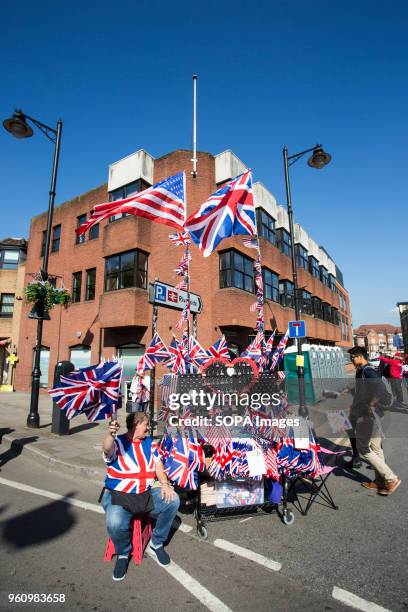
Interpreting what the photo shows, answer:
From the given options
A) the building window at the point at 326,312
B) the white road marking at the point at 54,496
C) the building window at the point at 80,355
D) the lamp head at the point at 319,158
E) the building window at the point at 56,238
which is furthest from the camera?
the building window at the point at 326,312

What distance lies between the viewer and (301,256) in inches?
1051

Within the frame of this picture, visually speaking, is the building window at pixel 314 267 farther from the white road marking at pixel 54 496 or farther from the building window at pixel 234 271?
the white road marking at pixel 54 496

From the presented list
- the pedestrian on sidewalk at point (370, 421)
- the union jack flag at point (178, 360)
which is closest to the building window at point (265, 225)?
the pedestrian on sidewalk at point (370, 421)

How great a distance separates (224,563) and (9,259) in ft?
90.8

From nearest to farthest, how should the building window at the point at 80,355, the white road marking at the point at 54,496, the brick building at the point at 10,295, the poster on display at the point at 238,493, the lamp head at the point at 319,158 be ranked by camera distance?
the poster on display at the point at 238,493 → the white road marking at the point at 54,496 → the lamp head at the point at 319,158 → the building window at the point at 80,355 → the brick building at the point at 10,295

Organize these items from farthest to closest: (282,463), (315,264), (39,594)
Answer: (315,264) < (282,463) < (39,594)

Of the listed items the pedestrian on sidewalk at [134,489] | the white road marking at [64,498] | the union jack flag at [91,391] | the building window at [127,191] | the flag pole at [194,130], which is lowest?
the white road marking at [64,498]

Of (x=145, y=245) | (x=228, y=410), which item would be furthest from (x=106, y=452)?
(x=145, y=245)

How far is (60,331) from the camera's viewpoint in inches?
755

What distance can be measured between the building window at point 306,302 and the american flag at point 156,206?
18955 mm

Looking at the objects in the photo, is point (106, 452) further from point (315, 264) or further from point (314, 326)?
point (315, 264)

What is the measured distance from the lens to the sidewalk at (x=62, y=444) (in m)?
6.07

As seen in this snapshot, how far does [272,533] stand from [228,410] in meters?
1.41

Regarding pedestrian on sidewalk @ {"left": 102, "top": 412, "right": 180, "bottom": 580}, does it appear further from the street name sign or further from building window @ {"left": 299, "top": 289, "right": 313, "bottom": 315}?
building window @ {"left": 299, "top": 289, "right": 313, "bottom": 315}
